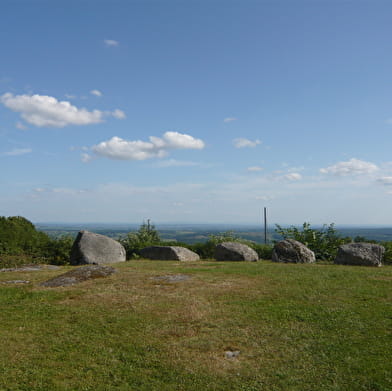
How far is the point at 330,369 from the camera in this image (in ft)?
20.4

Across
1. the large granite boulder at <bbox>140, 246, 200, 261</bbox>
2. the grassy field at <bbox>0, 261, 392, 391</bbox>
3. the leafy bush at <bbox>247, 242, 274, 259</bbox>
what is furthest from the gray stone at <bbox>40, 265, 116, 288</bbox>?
the leafy bush at <bbox>247, 242, 274, 259</bbox>

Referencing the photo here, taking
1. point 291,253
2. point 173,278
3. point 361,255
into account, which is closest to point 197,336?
point 173,278

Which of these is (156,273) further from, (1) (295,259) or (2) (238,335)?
(1) (295,259)

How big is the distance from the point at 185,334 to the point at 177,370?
155 cm

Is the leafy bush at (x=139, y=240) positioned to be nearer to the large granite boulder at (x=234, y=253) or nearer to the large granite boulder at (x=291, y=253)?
the large granite boulder at (x=234, y=253)

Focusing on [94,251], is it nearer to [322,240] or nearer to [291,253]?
[291,253]

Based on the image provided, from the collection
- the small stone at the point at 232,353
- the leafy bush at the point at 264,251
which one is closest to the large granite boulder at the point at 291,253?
the leafy bush at the point at 264,251

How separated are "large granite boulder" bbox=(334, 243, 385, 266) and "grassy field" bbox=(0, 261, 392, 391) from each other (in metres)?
6.24

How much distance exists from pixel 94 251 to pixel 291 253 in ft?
36.7

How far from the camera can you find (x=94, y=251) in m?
20.1

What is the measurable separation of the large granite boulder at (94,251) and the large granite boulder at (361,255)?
12.4 metres

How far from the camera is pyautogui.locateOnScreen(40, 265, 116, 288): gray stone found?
12.3m

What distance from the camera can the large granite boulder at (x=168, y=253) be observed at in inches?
842

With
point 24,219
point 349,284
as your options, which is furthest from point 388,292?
point 24,219
